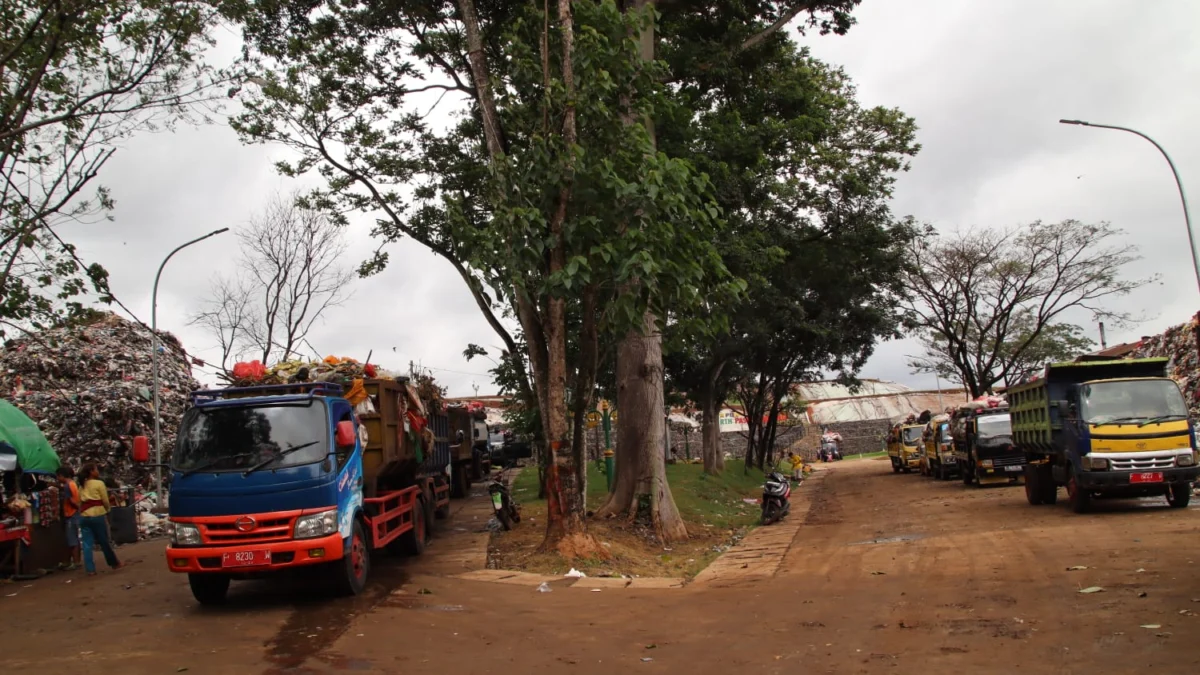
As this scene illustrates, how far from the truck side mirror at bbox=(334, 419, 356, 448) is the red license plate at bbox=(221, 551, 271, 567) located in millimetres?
1402

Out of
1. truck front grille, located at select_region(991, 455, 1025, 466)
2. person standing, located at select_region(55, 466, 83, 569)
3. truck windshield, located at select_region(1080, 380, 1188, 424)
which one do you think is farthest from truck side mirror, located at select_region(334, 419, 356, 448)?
truck front grille, located at select_region(991, 455, 1025, 466)

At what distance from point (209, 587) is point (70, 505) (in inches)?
195

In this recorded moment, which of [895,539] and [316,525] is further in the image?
[895,539]

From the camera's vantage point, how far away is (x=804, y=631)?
8.25m

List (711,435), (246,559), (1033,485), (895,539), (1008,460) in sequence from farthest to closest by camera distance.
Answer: (711,435), (1008,460), (1033,485), (895,539), (246,559)

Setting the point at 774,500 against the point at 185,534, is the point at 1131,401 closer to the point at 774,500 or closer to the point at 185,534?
the point at 774,500

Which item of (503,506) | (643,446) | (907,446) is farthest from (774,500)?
(907,446)

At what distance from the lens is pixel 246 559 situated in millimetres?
9914

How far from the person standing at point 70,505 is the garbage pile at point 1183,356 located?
68.6ft

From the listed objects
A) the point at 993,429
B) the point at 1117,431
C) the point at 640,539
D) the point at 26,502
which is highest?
the point at 993,429

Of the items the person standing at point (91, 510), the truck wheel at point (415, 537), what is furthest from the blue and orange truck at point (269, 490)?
the person standing at point (91, 510)

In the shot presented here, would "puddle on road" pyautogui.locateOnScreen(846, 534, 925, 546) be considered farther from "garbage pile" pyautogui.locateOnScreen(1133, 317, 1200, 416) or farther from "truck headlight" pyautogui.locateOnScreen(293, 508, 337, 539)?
"garbage pile" pyautogui.locateOnScreen(1133, 317, 1200, 416)

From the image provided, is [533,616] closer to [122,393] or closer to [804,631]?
[804,631]

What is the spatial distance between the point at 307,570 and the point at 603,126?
723 centimetres
